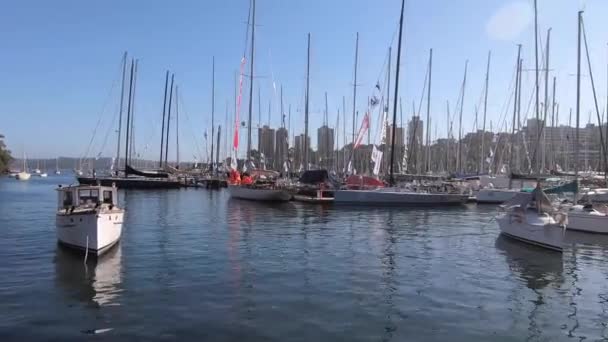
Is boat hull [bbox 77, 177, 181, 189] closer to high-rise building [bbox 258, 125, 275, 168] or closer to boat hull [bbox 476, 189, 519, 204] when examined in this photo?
high-rise building [bbox 258, 125, 275, 168]

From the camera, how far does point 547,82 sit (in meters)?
52.8

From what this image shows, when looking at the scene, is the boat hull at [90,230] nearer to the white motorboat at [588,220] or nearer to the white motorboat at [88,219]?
the white motorboat at [88,219]

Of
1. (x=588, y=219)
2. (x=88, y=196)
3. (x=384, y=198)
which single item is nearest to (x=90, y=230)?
(x=88, y=196)

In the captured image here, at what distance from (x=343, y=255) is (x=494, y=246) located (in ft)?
27.2

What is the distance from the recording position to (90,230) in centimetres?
2047

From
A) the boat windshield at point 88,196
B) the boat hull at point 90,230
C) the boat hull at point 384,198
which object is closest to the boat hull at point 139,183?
the boat hull at point 384,198

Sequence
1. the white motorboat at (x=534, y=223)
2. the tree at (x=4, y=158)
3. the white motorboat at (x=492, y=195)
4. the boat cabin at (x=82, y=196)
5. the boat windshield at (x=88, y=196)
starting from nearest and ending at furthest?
the white motorboat at (x=534, y=223)
the boat cabin at (x=82, y=196)
the boat windshield at (x=88, y=196)
the white motorboat at (x=492, y=195)
the tree at (x=4, y=158)

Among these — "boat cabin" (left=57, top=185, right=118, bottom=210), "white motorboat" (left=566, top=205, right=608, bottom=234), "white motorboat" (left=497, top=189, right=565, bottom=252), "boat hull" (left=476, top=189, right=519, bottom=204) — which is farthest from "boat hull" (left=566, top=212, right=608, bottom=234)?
"boat cabin" (left=57, top=185, right=118, bottom=210)

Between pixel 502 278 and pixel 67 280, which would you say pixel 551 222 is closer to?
pixel 502 278

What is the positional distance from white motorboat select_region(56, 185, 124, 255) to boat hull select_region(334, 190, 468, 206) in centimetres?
2836

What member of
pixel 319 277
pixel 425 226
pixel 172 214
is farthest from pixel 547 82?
pixel 319 277

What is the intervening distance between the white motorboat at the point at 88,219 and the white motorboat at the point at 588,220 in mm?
25639

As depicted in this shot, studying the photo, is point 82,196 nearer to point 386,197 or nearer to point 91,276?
point 91,276

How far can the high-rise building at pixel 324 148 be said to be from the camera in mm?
109900
